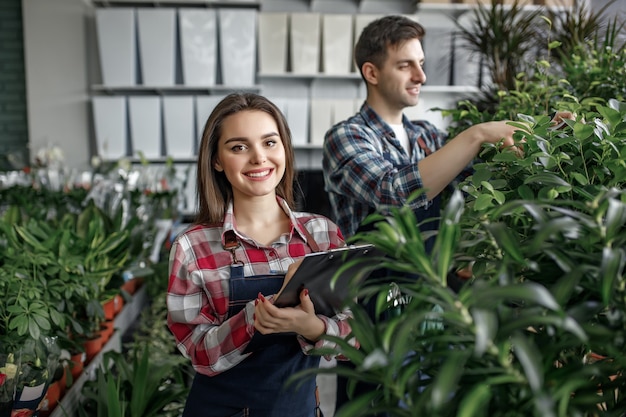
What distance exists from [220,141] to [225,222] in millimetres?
184

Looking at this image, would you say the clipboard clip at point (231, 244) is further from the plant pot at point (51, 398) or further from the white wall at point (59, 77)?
the white wall at point (59, 77)

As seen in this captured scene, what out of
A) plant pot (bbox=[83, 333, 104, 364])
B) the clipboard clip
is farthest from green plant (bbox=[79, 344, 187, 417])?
the clipboard clip

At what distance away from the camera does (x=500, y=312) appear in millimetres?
686

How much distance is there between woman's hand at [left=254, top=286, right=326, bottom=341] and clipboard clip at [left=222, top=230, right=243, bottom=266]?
0.64 feet

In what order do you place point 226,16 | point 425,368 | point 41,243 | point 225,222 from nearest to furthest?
point 425,368
point 225,222
point 41,243
point 226,16

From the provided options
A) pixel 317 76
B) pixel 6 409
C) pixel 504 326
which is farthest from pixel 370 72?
pixel 317 76

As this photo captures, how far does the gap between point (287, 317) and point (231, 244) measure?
286 mm

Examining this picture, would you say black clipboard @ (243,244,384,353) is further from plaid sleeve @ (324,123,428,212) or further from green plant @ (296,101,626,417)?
plaid sleeve @ (324,123,428,212)

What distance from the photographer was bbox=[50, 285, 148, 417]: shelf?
1.84m

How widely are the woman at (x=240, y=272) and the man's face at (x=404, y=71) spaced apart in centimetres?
72

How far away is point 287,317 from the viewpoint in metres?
1.22

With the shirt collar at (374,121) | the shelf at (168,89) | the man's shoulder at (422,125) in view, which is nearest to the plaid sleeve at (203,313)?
the shirt collar at (374,121)

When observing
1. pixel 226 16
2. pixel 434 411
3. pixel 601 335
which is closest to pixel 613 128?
pixel 601 335

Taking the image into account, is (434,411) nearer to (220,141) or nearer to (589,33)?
(220,141)
